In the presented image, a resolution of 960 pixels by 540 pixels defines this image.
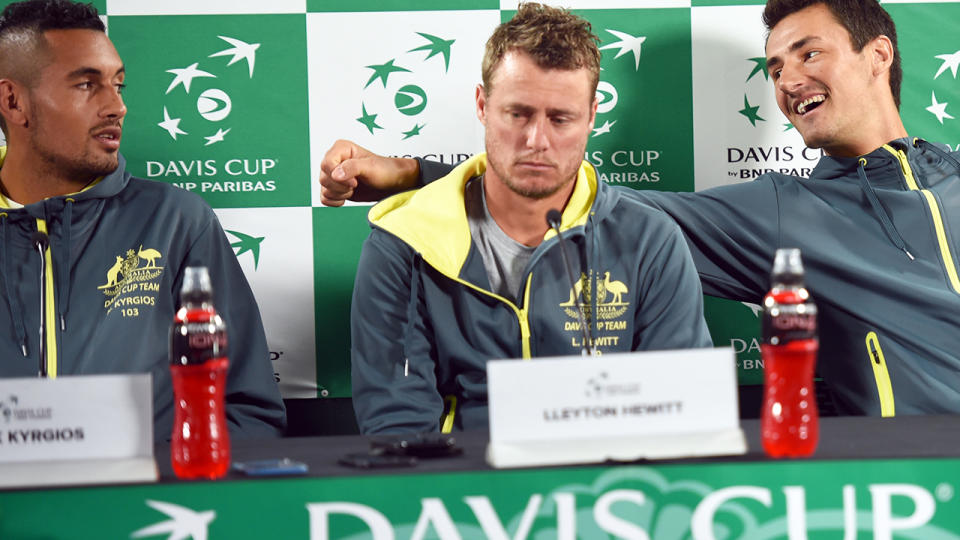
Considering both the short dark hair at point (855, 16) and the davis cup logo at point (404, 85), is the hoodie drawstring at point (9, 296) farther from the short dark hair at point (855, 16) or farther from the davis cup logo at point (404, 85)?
the short dark hair at point (855, 16)

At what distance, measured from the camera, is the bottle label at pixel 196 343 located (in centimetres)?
115

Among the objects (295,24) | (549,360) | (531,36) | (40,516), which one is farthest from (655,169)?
(40,516)

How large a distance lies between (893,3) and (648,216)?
958mm

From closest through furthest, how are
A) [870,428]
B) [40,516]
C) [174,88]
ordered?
1. [40,516]
2. [870,428]
3. [174,88]

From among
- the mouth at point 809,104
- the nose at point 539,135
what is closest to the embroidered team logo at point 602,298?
the nose at point 539,135

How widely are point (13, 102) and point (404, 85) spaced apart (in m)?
0.89

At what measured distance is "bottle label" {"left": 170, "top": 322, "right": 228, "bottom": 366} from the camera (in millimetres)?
1152

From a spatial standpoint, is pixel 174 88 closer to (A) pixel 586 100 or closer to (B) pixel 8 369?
(B) pixel 8 369

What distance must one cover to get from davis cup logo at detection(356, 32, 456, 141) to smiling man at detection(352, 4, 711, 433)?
1.14ft

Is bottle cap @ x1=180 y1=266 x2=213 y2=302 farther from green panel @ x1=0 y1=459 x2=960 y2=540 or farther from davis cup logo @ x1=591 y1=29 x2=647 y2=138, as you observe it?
davis cup logo @ x1=591 y1=29 x2=647 y2=138

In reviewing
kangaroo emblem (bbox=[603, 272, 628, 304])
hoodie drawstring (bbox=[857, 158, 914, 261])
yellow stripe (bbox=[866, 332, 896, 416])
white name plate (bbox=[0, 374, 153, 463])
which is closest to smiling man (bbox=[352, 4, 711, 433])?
kangaroo emblem (bbox=[603, 272, 628, 304])

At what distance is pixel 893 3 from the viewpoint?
2.38 m

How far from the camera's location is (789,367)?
1.17 metres

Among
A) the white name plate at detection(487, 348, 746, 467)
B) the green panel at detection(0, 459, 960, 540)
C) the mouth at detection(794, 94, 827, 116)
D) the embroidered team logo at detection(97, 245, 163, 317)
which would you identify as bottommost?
the green panel at detection(0, 459, 960, 540)
